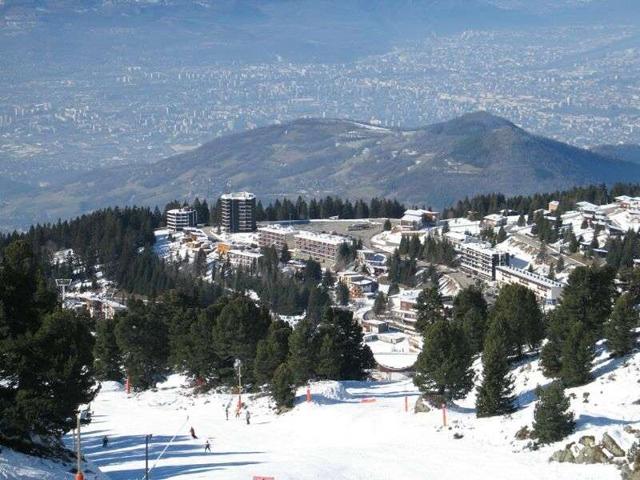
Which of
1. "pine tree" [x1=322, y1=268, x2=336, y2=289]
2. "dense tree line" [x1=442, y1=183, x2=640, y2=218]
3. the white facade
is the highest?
"dense tree line" [x1=442, y1=183, x2=640, y2=218]

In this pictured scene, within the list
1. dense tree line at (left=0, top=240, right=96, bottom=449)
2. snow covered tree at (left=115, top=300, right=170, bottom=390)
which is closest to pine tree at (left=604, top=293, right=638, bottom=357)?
dense tree line at (left=0, top=240, right=96, bottom=449)

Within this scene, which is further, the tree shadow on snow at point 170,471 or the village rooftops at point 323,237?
the village rooftops at point 323,237

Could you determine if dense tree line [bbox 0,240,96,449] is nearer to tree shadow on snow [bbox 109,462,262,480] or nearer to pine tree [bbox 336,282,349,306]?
tree shadow on snow [bbox 109,462,262,480]

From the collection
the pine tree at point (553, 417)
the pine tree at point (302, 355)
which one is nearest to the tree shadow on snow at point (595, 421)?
the pine tree at point (553, 417)

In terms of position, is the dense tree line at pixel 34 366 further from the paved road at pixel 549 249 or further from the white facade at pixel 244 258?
the white facade at pixel 244 258

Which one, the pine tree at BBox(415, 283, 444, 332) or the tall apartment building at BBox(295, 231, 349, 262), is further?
the tall apartment building at BBox(295, 231, 349, 262)

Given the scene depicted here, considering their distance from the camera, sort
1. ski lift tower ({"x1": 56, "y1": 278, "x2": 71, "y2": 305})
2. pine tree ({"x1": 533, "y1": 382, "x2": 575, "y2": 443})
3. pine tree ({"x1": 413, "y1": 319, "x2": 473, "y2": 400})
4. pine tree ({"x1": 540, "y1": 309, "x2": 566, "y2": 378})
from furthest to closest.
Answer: ski lift tower ({"x1": 56, "y1": 278, "x2": 71, "y2": 305}) < pine tree ({"x1": 540, "y1": 309, "x2": 566, "y2": 378}) < pine tree ({"x1": 413, "y1": 319, "x2": 473, "y2": 400}) < pine tree ({"x1": 533, "y1": 382, "x2": 575, "y2": 443})
